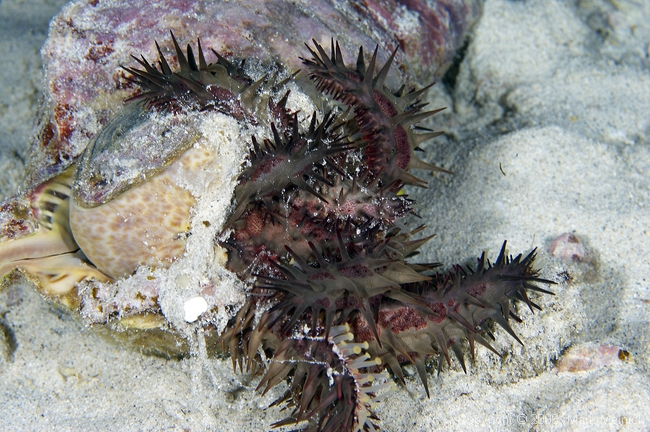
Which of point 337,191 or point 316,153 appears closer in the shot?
point 316,153

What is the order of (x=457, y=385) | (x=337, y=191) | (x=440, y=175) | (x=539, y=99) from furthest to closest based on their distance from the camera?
1. (x=539, y=99)
2. (x=440, y=175)
3. (x=457, y=385)
4. (x=337, y=191)

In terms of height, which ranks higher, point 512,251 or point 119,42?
point 512,251

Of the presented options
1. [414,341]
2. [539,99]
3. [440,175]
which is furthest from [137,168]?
[539,99]

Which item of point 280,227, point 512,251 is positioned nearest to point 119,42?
point 280,227

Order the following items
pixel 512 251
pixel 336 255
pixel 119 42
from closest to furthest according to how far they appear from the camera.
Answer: pixel 336 255, pixel 119 42, pixel 512 251

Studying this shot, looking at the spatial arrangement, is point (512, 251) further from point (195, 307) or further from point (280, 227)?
point (195, 307)

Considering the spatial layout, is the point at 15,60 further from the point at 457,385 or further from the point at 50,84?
the point at 457,385

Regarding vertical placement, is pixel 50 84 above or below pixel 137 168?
below
